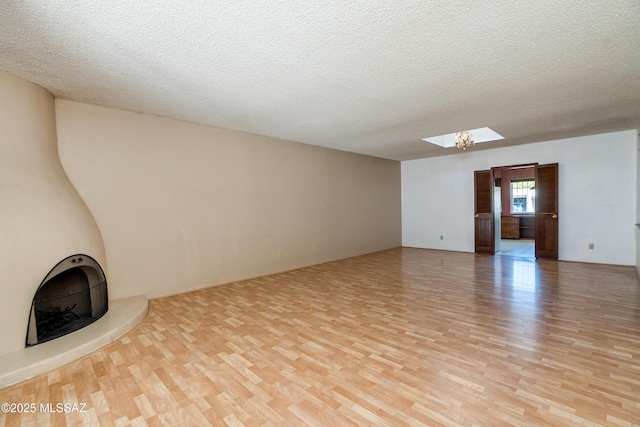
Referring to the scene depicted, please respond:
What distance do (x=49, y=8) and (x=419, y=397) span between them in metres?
3.29

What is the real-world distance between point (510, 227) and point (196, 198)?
10.2m

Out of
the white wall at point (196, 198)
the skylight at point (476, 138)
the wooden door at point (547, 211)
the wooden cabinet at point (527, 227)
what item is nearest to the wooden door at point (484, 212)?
the wooden door at point (547, 211)

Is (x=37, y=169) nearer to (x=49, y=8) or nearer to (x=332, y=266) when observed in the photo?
(x=49, y=8)

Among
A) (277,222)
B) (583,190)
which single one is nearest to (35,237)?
(277,222)

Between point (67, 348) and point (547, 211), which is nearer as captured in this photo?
point (67, 348)

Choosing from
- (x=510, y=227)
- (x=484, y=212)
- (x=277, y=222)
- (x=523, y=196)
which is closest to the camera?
(x=277, y=222)

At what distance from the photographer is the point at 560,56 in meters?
2.46

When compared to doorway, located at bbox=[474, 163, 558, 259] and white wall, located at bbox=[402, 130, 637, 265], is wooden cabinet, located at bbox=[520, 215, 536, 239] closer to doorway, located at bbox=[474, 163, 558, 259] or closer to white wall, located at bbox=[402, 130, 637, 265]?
doorway, located at bbox=[474, 163, 558, 259]


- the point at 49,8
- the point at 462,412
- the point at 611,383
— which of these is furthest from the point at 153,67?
the point at 611,383

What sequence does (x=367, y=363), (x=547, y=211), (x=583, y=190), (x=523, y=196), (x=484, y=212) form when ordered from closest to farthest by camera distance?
1. (x=367, y=363)
2. (x=583, y=190)
3. (x=547, y=211)
4. (x=484, y=212)
5. (x=523, y=196)

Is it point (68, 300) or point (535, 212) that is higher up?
point (535, 212)

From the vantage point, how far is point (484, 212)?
23.5ft

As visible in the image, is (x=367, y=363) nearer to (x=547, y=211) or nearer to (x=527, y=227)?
(x=547, y=211)

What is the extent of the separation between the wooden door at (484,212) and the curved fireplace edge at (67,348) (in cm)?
719
